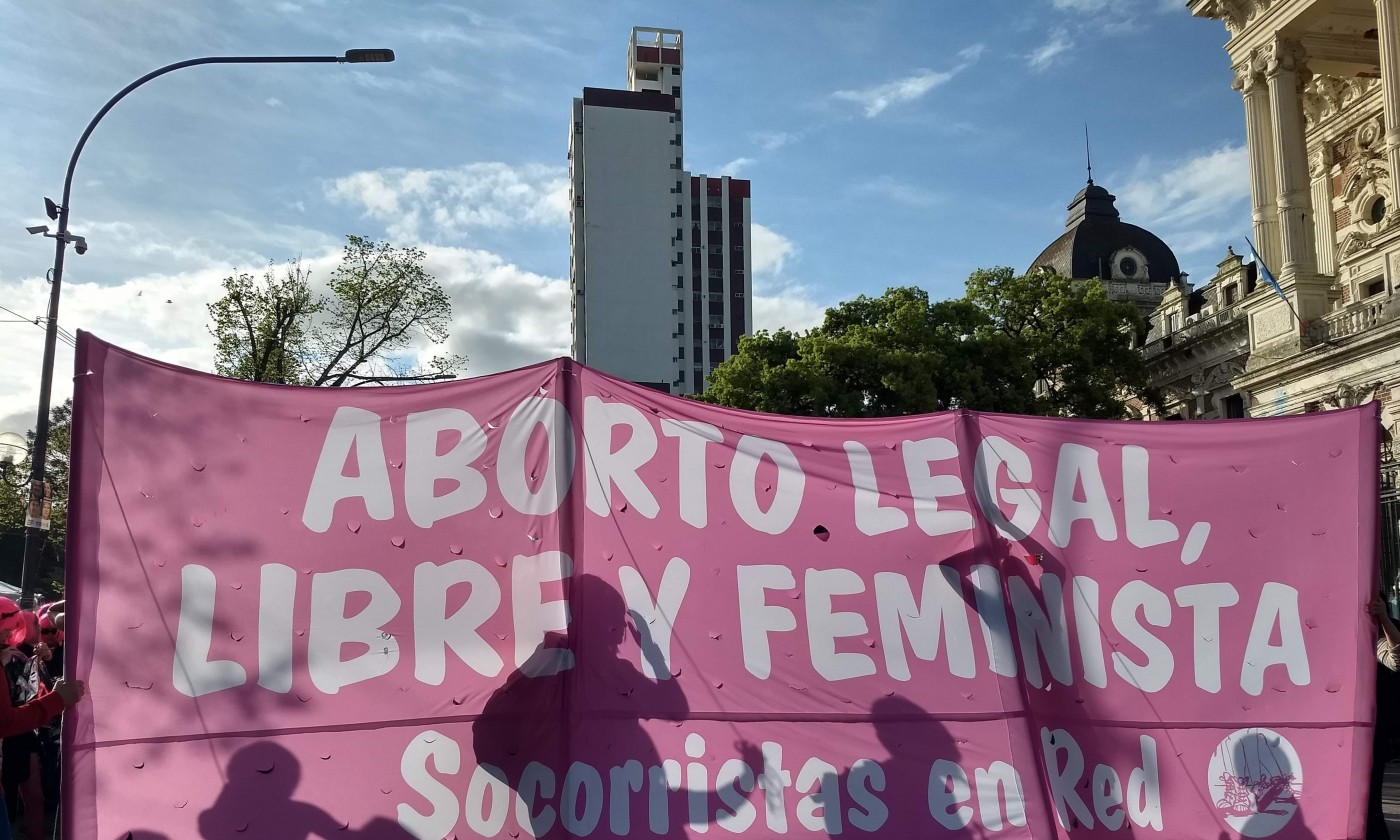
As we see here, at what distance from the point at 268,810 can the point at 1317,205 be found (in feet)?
130

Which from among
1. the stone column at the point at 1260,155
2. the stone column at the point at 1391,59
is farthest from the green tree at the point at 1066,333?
the stone column at the point at 1391,59

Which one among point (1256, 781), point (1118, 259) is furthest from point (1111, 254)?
point (1256, 781)

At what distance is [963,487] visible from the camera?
19.2 feet

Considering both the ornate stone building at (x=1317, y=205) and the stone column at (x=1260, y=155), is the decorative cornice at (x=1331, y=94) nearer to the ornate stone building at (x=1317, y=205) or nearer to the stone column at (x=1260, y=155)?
the ornate stone building at (x=1317, y=205)

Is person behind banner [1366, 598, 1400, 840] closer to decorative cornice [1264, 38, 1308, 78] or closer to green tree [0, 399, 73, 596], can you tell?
decorative cornice [1264, 38, 1308, 78]

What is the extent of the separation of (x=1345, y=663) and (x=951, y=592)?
2068 millimetres

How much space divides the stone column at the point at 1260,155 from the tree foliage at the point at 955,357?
5098 mm

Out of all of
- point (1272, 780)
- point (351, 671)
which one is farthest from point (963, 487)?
point (351, 671)

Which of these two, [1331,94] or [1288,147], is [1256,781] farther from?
[1331,94]

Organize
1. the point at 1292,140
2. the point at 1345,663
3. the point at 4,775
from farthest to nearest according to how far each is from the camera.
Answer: the point at 1292,140, the point at 4,775, the point at 1345,663

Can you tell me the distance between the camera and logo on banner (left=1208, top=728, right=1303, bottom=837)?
18.0 ft

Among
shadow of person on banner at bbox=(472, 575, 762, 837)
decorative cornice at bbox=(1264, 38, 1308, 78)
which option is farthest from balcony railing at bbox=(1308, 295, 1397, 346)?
shadow of person on banner at bbox=(472, 575, 762, 837)

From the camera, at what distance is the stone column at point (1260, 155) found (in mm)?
33719

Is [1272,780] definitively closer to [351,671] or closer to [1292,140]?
[351,671]
